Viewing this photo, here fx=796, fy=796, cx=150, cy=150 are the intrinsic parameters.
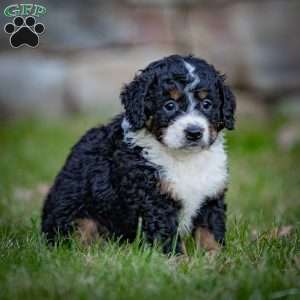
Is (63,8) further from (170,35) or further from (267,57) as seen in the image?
(267,57)

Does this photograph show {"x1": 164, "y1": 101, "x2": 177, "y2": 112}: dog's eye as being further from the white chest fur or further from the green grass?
the green grass

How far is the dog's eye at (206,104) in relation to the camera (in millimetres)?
5391

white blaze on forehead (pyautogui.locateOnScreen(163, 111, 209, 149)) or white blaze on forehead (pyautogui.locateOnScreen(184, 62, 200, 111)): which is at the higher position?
white blaze on forehead (pyautogui.locateOnScreen(184, 62, 200, 111))

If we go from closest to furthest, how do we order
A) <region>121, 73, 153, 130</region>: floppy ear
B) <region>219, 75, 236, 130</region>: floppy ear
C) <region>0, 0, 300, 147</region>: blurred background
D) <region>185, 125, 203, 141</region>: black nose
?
<region>185, 125, 203, 141</region>: black nose → <region>121, 73, 153, 130</region>: floppy ear → <region>219, 75, 236, 130</region>: floppy ear → <region>0, 0, 300, 147</region>: blurred background

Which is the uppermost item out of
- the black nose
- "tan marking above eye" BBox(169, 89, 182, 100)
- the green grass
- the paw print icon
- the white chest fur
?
the paw print icon

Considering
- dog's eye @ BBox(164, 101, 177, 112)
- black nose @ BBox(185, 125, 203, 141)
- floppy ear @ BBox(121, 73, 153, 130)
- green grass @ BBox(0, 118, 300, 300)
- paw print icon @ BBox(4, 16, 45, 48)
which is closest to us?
green grass @ BBox(0, 118, 300, 300)

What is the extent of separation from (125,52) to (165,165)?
7407 millimetres

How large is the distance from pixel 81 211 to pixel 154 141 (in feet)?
2.61

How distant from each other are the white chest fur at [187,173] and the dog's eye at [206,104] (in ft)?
1.00

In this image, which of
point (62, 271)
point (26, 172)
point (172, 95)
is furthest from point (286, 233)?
point (26, 172)

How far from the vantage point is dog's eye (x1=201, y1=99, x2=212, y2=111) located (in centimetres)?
539

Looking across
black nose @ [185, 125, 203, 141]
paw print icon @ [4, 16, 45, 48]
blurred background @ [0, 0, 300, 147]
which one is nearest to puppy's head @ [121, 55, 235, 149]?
black nose @ [185, 125, 203, 141]

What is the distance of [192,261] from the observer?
15.9 ft

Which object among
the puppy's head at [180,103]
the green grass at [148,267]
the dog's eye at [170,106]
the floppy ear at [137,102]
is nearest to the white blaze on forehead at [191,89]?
the puppy's head at [180,103]
